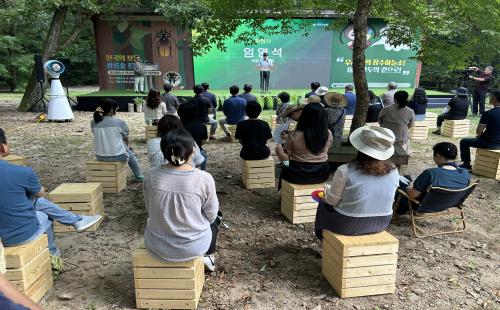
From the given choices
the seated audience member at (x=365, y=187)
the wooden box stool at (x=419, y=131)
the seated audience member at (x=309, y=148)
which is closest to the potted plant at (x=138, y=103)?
the wooden box stool at (x=419, y=131)

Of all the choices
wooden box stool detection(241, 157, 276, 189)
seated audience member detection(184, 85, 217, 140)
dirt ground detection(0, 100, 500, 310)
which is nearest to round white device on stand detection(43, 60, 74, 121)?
seated audience member detection(184, 85, 217, 140)

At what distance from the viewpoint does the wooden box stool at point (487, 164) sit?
5.67 meters

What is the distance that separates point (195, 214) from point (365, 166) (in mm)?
1246

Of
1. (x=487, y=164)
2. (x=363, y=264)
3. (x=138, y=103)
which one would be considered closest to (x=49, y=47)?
(x=138, y=103)

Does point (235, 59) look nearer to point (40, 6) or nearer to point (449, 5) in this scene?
point (40, 6)

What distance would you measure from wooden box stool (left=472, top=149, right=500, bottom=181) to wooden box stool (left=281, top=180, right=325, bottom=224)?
10.9 ft

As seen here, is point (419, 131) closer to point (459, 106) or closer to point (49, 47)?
point (459, 106)

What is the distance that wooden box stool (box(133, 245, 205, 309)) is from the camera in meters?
2.56

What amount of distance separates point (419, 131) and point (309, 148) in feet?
18.3

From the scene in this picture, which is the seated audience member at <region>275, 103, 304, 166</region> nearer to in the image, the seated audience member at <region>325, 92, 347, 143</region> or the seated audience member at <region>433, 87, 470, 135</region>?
the seated audience member at <region>325, 92, 347, 143</region>

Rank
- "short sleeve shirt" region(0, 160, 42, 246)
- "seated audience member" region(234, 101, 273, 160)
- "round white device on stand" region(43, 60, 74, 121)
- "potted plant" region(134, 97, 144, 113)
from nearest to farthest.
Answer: "short sleeve shirt" region(0, 160, 42, 246), "seated audience member" region(234, 101, 273, 160), "round white device on stand" region(43, 60, 74, 121), "potted plant" region(134, 97, 144, 113)

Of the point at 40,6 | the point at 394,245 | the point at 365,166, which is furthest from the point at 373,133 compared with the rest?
the point at 40,6

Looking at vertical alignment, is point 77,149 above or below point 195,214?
below

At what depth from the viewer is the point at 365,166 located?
8.87ft
